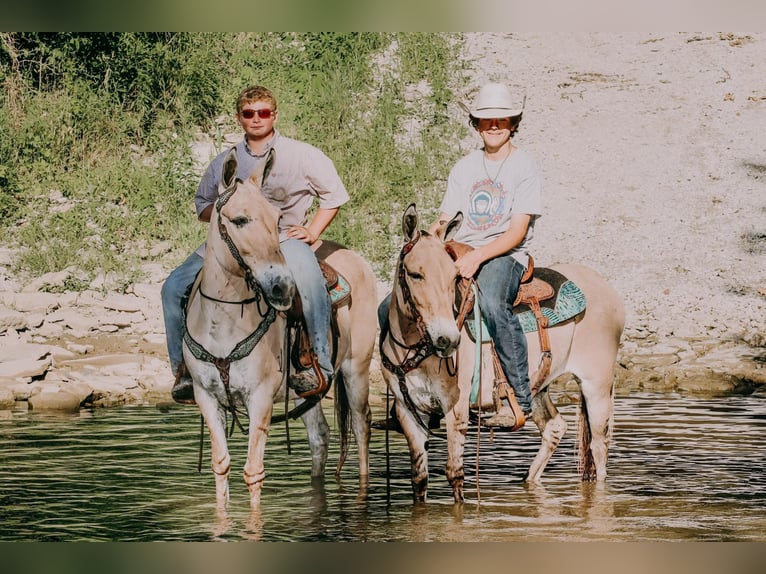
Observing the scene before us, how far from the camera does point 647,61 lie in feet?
74.1

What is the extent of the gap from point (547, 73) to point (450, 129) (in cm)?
281

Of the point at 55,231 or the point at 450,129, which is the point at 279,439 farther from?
the point at 450,129

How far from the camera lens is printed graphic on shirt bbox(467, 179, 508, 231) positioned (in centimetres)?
852

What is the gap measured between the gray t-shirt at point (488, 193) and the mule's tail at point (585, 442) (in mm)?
1792

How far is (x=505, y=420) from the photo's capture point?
28.2ft

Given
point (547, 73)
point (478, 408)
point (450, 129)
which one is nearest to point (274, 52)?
point (450, 129)

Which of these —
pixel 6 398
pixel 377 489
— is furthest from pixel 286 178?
pixel 6 398

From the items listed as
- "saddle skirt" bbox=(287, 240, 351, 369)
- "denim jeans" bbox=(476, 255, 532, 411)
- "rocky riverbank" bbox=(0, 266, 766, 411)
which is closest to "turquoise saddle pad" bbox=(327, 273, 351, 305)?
"saddle skirt" bbox=(287, 240, 351, 369)

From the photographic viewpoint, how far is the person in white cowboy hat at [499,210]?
8.48 metres

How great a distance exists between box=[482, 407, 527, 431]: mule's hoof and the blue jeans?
3.59ft

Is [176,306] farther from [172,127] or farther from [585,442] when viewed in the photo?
[172,127]

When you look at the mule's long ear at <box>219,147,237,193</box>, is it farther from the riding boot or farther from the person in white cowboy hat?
the person in white cowboy hat

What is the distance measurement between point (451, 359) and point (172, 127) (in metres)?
12.9

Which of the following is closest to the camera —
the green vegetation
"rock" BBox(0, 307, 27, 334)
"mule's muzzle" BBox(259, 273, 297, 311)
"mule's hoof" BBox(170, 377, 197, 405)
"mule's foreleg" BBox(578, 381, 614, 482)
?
"mule's muzzle" BBox(259, 273, 297, 311)
